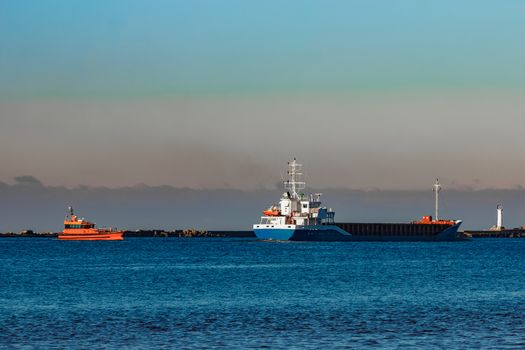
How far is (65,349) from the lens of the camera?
43.4m

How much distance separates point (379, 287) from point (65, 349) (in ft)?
137

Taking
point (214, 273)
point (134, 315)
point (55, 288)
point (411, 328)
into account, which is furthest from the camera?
point (214, 273)

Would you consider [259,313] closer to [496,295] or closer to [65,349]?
[65,349]

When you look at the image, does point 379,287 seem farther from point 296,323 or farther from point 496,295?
point 296,323

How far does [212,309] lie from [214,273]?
4141 cm

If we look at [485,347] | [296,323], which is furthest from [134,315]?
[485,347]

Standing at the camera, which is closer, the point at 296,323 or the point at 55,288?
the point at 296,323

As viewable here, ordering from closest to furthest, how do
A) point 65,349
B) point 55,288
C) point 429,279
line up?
point 65,349, point 55,288, point 429,279

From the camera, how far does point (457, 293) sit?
74.8 meters

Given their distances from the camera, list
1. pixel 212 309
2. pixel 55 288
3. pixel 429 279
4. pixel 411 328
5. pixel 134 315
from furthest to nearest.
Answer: pixel 429 279 → pixel 55 288 → pixel 212 309 → pixel 134 315 → pixel 411 328

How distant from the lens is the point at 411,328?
5078cm

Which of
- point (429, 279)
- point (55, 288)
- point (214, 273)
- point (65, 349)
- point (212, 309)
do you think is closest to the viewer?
point (65, 349)

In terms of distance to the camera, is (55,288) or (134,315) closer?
(134,315)

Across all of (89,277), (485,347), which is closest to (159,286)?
(89,277)
